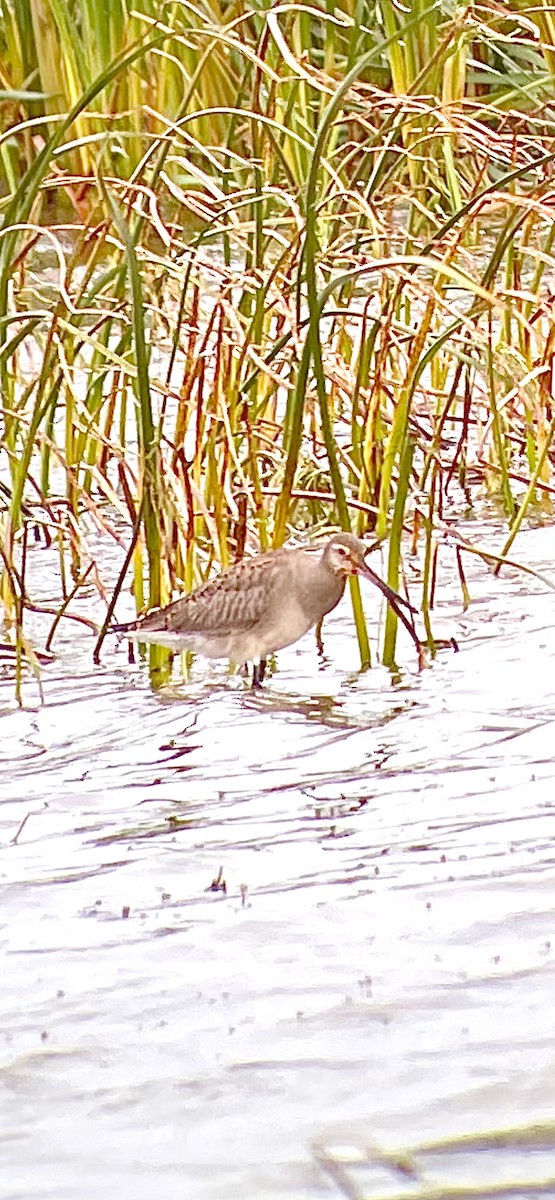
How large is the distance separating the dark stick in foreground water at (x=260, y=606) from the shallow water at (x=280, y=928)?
108mm

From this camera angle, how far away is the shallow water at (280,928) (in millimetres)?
2758

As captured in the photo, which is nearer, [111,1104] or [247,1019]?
[111,1104]

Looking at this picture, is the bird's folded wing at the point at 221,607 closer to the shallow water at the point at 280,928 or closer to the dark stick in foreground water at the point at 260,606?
the dark stick in foreground water at the point at 260,606

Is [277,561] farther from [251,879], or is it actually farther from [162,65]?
[162,65]

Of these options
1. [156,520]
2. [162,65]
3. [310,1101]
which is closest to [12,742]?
[156,520]

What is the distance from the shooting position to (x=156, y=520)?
4.80m

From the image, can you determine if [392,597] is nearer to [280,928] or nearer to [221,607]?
[221,607]

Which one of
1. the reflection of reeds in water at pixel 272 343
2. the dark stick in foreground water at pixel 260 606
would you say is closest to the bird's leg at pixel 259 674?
the dark stick in foreground water at pixel 260 606

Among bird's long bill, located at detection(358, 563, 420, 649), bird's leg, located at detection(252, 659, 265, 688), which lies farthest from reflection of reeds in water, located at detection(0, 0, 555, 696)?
bird's leg, located at detection(252, 659, 265, 688)

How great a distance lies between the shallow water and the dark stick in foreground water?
0.36 ft

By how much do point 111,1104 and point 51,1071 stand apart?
14cm

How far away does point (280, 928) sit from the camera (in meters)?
3.46

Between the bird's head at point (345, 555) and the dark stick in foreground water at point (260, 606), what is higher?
the bird's head at point (345, 555)

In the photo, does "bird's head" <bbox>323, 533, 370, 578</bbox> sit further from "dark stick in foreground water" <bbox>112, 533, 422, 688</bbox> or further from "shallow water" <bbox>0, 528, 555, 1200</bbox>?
"shallow water" <bbox>0, 528, 555, 1200</bbox>
